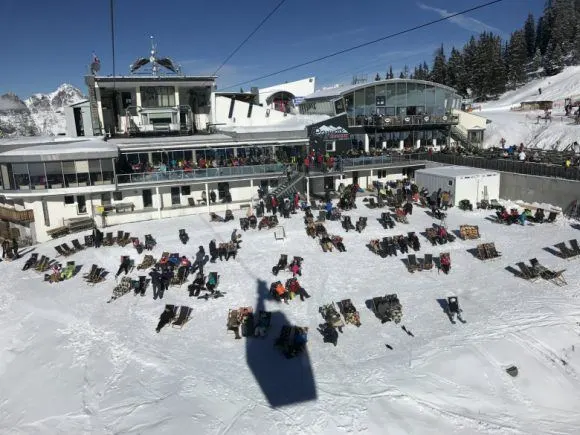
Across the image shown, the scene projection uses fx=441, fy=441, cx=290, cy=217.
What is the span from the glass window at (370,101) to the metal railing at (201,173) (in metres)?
12.1

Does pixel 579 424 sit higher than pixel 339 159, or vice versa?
pixel 339 159

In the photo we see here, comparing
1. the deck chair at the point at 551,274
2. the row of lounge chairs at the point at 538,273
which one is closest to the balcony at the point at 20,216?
the row of lounge chairs at the point at 538,273

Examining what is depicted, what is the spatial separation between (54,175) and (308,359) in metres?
19.2

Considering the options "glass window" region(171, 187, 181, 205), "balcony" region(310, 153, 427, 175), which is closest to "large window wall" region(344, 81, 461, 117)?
"balcony" region(310, 153, 427, 175)

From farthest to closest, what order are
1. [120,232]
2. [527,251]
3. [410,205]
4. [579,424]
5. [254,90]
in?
[254,90] → [410,205] → [120,232] → [527,251] → [579,424]

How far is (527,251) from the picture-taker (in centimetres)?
2131

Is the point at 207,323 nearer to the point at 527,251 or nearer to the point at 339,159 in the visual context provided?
the point at 527,251

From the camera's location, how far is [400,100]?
38.8m

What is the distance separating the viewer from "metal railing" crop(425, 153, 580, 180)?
85.7 feet

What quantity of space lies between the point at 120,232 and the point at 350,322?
1422 cm

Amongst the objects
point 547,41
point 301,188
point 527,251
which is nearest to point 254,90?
point 301,188

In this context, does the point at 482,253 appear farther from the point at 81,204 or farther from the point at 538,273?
the point at 81,204

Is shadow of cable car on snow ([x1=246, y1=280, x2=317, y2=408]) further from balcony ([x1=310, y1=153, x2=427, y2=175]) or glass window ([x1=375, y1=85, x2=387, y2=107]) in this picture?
glass window ([x1=375, y1=85, x2=387, y2=107])

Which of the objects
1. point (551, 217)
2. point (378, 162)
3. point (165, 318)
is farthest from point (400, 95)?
point (165, 318)
